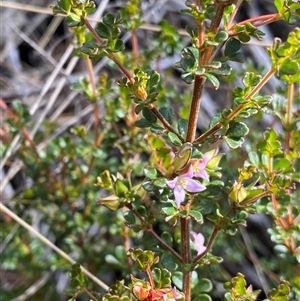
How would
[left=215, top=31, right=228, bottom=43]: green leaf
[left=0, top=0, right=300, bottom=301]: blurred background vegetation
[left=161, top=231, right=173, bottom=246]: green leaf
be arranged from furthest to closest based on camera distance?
1. [left=0, top=0, right=300, bottom=301]: blurred background vegetation
2. [left=161, top=231, right=173, bottom=246]: green leaf
3. [left=215, top=31, right=228, bottom=43]: green leaf

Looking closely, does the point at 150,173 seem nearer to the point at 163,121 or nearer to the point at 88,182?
the point at 163,121

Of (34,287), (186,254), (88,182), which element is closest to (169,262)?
(186,254)

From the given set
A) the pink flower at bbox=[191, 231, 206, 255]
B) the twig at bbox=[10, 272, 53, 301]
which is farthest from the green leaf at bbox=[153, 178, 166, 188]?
the twig at bbox=[10, 272, 53, 301]

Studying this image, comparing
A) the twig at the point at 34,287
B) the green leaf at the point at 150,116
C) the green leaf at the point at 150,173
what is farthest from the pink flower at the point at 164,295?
the twig at the point at 34,287

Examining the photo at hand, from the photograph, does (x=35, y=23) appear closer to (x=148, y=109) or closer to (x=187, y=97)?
(x=187, y=97)

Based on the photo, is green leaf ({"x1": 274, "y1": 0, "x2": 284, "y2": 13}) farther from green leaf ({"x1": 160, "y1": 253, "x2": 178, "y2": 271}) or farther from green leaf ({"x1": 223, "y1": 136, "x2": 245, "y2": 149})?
green leaf ({"x1": 160, "y1": 253, "x2": 178, "y2": 271})

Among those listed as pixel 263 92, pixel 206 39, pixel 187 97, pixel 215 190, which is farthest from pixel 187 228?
pixel 263 92
